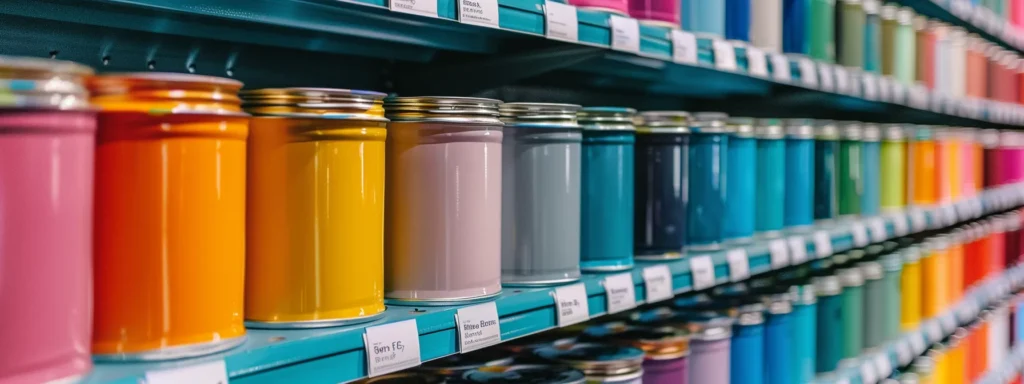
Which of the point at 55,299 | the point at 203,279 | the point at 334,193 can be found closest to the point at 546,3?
the point at 334,193

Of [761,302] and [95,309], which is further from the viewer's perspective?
[761,302]

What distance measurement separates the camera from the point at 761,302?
6.29ft

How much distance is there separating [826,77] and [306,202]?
5.37 ft

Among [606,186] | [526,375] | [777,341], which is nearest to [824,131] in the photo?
[777,341]

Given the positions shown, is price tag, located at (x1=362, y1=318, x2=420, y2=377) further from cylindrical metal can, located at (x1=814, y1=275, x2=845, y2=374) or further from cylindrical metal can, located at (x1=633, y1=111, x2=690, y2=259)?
cylindrical metal can, located at (x1=814, y1=275, x2=845, y2=374)

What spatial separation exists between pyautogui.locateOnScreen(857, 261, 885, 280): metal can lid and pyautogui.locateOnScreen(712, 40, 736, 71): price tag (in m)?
1.01

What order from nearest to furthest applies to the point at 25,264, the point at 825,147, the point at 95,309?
the point at 25,264
the point at 95,309
the point at 825,147

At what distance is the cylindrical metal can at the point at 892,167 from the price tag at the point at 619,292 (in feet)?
4.71

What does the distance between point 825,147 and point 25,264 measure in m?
1.98

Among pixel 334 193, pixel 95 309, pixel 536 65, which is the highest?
pixel 536 65

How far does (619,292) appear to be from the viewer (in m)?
1.39

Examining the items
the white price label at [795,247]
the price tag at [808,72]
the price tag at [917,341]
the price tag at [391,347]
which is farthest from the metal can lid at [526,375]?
the price tag at [917,341]

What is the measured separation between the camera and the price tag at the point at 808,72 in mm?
2051

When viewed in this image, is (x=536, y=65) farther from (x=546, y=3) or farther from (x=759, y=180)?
(x=759, y=180)
